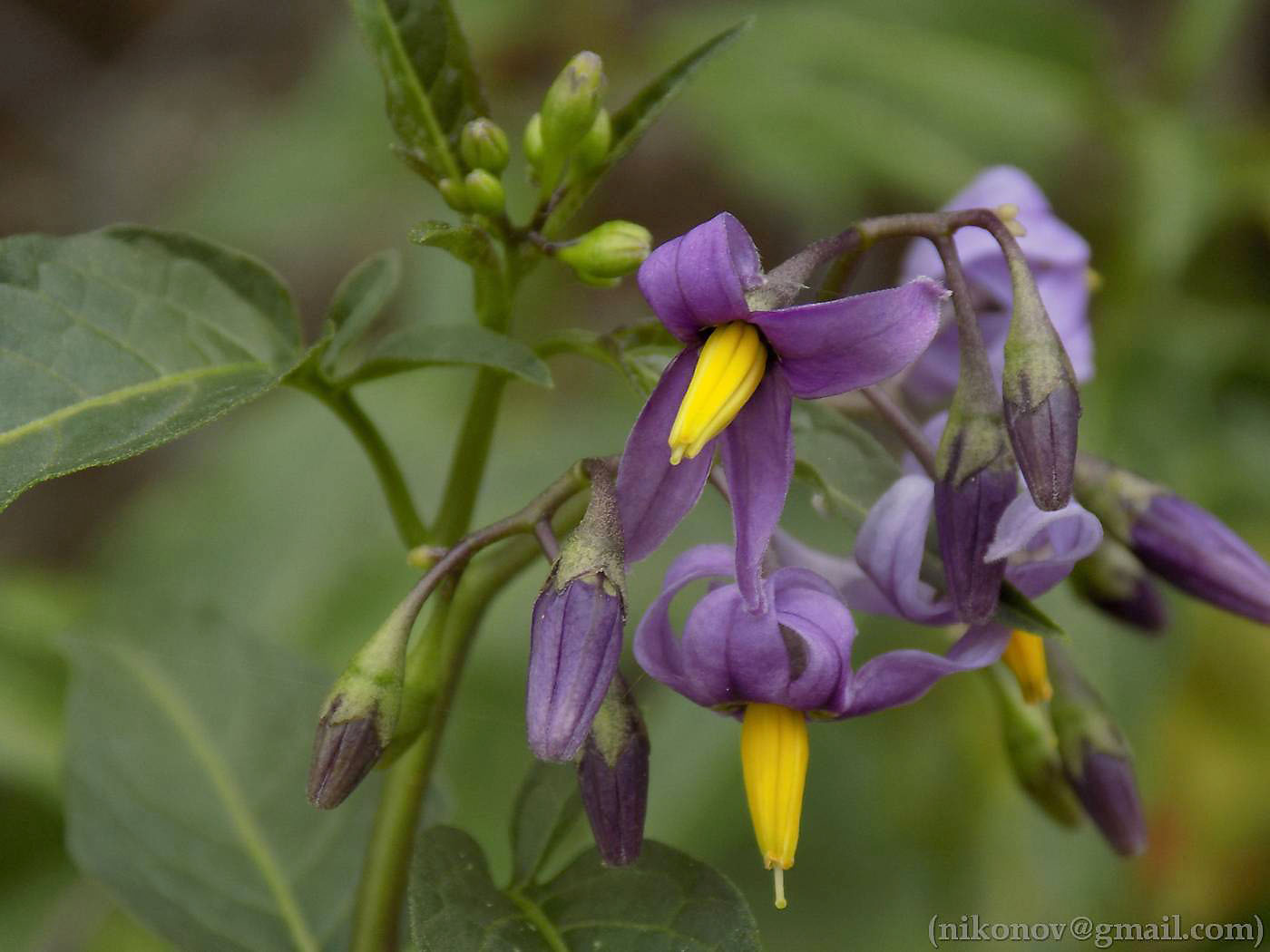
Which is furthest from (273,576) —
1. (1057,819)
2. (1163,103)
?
(1163,103)

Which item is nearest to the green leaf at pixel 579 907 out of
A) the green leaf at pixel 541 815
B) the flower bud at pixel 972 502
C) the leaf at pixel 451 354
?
the green leaf at pixel 541 815

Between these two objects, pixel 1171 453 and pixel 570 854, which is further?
pixel 1171 453

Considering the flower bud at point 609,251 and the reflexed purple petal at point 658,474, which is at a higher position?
the flower bud at point 609,251

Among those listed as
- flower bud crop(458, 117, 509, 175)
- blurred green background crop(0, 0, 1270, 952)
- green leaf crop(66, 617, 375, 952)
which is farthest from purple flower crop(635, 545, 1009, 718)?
blurred green background crop(0, 0, 1270, 952)

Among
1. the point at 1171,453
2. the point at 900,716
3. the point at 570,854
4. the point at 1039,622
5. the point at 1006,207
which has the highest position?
the point at 1006,207

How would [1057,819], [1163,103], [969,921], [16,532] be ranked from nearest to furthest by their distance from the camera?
[1057,819] → [969,921] → [1163,103] → [16,532]

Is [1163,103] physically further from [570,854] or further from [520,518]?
[520,518]

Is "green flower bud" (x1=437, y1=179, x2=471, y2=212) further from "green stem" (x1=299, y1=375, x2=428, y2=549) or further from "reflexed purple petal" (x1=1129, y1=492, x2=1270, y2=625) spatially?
"reflexed purple petal" (x1=1129, y1=492, x2=1270, y2=625)

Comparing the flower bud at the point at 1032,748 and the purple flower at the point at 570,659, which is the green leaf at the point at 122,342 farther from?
the flower bud at the point at 1032,748
